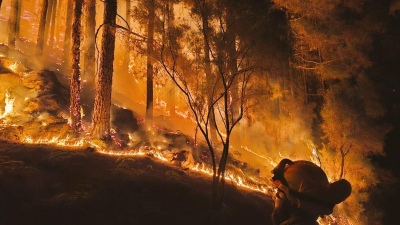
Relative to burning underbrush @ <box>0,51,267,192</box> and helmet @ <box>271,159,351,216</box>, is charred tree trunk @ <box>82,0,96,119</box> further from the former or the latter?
helmet @ <box>271,159,351,216</box>

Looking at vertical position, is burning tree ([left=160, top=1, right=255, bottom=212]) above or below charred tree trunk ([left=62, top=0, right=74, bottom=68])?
below

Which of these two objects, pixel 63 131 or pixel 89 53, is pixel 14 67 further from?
pixel 63 131

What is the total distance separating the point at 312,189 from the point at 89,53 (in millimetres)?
18335

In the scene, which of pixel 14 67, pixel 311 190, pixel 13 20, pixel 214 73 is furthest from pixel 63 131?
pixel 311 190

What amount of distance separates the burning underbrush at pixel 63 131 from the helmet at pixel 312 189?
8.62 metres

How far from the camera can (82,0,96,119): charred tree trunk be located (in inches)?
706

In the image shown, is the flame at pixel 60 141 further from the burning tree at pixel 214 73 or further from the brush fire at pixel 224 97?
the burning tree at pixel 214 73

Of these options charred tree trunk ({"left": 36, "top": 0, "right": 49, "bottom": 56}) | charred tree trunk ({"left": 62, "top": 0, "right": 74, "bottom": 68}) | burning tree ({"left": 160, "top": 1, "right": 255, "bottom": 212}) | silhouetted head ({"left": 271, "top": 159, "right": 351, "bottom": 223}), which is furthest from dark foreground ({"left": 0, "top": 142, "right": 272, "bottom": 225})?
charred tree trunk ({"left": 62, "top": 0, "right": 74, "bottom": 68})

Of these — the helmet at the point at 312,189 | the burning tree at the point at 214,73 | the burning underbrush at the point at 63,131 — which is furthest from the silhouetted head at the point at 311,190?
the burning underbrush at the point at 63,131

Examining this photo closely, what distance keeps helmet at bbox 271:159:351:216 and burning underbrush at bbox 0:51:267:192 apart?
28.3 feet

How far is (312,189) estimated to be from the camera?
2.42m

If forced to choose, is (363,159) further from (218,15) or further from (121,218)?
(121,218)

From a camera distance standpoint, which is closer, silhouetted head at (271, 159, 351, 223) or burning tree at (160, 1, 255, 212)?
silhouetted head at (271, 159, 351, 223)

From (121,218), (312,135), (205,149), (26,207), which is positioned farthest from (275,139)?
(26,207)
